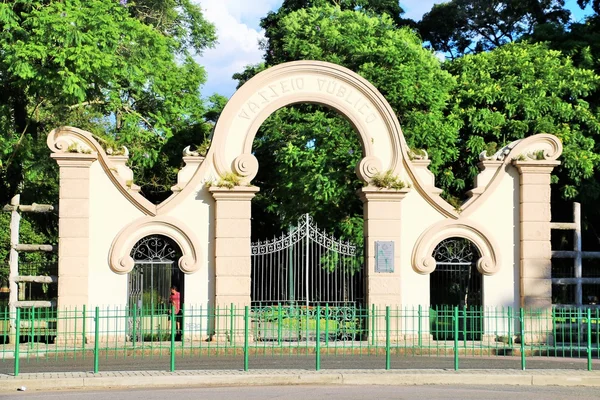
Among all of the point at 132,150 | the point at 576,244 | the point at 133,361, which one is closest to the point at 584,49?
the point at 576,244

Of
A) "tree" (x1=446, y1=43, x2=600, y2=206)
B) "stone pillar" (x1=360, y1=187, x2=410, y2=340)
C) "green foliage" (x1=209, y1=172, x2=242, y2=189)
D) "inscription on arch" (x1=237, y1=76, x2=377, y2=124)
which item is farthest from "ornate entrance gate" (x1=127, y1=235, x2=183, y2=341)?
"tree" (x1=446, y1=43, x2=600, y2=206)

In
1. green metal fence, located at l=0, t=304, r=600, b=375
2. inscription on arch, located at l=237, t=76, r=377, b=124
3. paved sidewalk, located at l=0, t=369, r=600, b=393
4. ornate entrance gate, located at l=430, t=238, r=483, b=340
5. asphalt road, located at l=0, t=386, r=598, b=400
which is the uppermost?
inscription on arch, located at l=237, t=76, r=377, b=124

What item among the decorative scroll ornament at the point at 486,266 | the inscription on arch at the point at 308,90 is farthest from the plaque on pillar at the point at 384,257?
the inscription on arch at the point at 308,90

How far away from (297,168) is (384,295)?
7.12 m

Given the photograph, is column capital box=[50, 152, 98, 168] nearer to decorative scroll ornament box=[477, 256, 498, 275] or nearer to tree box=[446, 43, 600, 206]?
decorative scroll ornament box=[477, 256, 498, 275]

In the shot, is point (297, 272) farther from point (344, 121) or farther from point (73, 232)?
point (344, 121)

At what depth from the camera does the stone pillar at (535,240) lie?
2095 centimetres

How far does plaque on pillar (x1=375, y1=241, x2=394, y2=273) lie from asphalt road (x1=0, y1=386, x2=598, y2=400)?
6216mm

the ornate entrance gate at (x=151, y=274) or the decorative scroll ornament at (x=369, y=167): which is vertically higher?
the decorative scroll ornament at (x=369, y=167)

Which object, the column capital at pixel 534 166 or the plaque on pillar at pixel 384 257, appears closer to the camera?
the plaque on pillar at pixel 384 257

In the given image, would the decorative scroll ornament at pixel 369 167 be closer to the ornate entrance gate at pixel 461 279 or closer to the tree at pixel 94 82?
the ornate entrance gate at pixel 461 279

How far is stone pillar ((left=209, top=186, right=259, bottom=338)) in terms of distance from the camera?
20297 mm

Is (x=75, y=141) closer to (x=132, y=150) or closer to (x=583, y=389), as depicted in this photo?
(x=132, y=150)

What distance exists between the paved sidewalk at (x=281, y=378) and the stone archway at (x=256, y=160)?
509 cm
